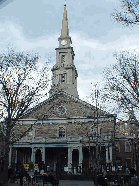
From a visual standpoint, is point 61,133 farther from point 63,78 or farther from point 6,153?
point 6,153

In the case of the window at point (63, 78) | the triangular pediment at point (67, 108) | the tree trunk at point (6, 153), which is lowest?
the tree trunk at point (6, 153)

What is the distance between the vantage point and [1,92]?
14.6 metres

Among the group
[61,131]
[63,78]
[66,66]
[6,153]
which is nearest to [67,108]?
[61,131]

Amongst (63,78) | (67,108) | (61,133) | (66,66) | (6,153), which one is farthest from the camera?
(66,66)

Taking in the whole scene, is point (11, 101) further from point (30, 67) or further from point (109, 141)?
point (109, 141)

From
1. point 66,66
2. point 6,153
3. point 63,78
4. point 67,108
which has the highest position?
point 66,66

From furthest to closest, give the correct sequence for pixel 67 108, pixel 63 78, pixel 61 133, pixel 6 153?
pixel 63 78 < pixel 67 108 < pixel 61 133 < pixel 6 153

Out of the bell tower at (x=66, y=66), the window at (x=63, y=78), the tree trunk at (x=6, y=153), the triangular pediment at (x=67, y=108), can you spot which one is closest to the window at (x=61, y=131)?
the triangular pediment at (x=67, y=108)

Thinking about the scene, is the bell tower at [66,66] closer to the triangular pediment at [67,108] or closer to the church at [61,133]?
the triangular pediment at [67,108]

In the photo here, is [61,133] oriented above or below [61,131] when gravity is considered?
below

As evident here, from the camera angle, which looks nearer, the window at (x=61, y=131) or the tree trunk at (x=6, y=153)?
the tree trunk at (x=6, y=153)

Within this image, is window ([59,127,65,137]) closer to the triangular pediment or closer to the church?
the church

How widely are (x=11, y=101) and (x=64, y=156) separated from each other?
1861cm

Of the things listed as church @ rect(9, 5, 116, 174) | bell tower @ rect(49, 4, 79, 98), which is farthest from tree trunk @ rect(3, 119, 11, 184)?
bell tower @ rect(49, 4, 79, 98)
